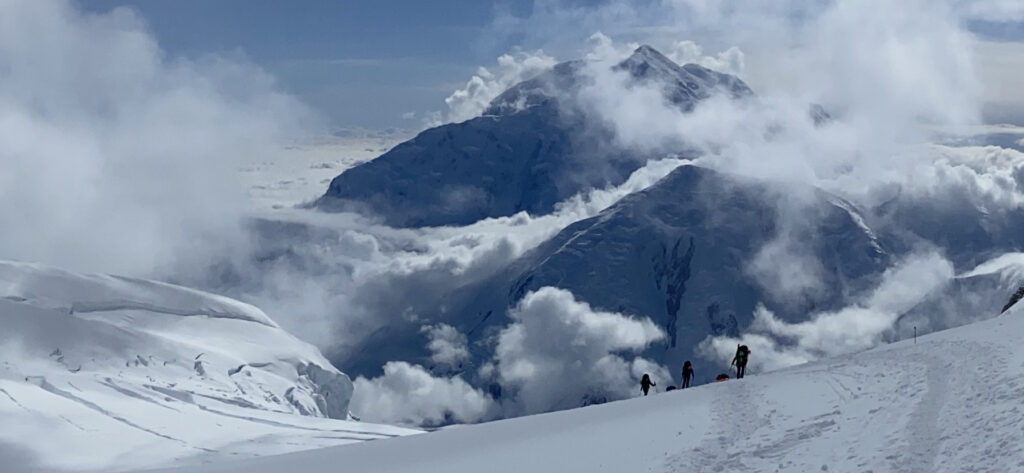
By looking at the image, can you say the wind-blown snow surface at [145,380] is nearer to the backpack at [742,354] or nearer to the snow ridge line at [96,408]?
the snow ridge line at [96,408]

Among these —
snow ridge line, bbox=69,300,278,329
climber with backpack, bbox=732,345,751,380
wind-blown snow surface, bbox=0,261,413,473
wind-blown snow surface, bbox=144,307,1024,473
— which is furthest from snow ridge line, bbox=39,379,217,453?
snow ridge line, bbox=69,300,278,329

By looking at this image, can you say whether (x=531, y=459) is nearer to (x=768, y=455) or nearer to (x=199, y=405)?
(x=768, y=455)

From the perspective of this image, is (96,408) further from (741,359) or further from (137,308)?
(137,308)

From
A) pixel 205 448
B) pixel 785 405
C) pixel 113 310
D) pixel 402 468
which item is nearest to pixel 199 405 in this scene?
pixel 205 448

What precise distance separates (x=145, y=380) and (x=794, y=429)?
92.0 metres

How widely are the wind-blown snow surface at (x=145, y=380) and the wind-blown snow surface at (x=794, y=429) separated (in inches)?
1239

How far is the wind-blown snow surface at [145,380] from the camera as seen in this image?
243ft

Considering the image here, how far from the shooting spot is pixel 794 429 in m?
31.9

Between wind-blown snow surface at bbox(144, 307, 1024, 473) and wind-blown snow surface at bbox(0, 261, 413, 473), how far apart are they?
31482 millimetres

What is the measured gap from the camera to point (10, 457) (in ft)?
226

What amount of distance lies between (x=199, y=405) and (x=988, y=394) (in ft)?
272

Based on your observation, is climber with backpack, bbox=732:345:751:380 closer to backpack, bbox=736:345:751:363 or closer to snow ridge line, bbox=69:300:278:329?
backpack, bbox=736:345:751:363

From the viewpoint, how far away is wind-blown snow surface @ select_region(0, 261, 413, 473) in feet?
243


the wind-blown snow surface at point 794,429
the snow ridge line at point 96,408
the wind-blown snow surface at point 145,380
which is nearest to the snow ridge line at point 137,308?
the wind-blown snow surface at point 145,380
